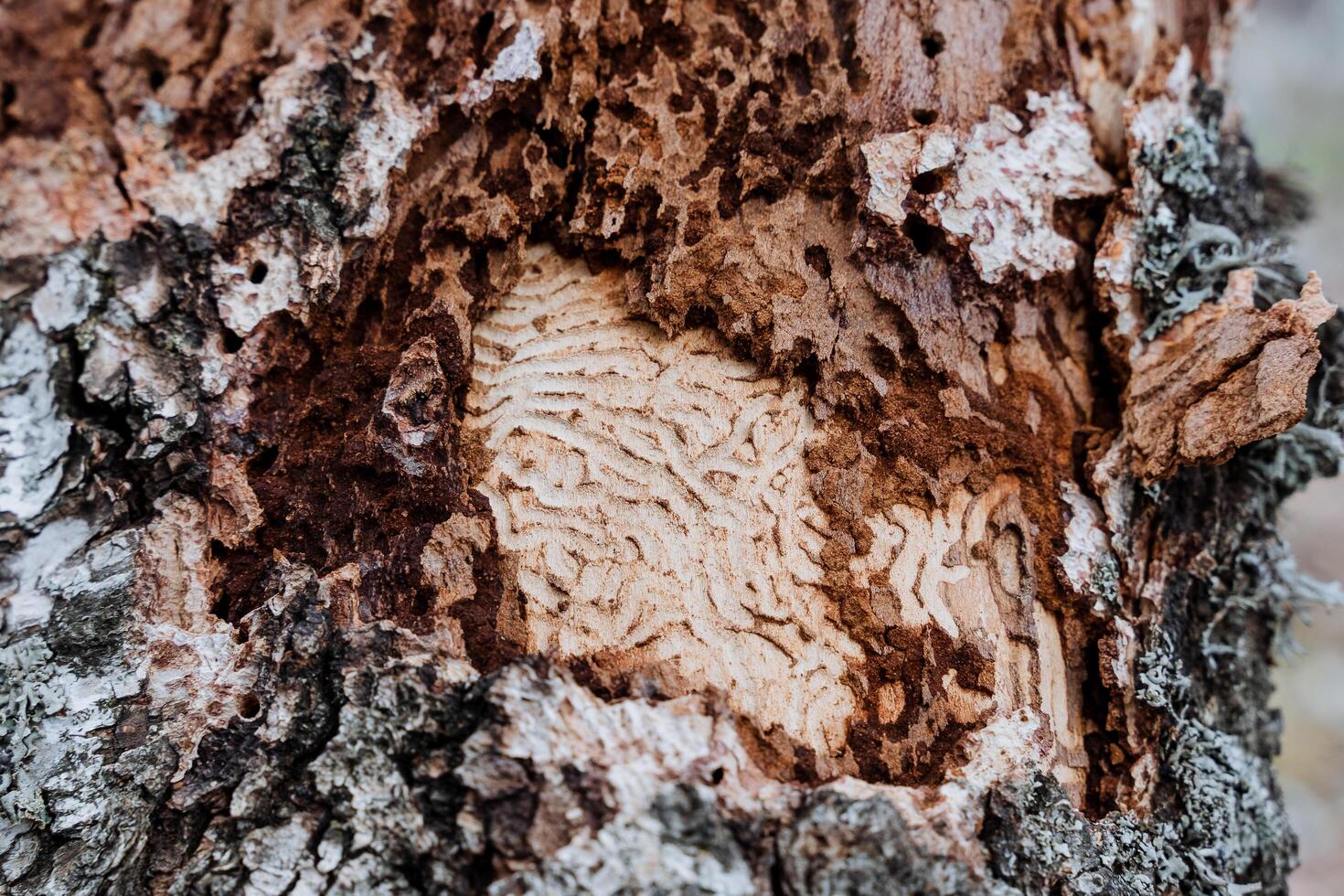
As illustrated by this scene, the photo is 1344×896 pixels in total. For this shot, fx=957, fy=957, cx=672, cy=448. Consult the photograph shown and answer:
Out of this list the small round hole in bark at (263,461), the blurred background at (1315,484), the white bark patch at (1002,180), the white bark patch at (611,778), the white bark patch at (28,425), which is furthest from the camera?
the blurred background at (1315,484)

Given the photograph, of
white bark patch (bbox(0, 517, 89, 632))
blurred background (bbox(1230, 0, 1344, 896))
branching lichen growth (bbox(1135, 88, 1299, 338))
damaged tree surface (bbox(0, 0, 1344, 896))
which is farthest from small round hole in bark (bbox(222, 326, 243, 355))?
blurred background (bbox(1230, 0, 1344, 896))

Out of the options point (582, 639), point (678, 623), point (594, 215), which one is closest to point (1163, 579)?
point (678, 623)

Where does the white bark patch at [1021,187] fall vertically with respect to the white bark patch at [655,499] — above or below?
above

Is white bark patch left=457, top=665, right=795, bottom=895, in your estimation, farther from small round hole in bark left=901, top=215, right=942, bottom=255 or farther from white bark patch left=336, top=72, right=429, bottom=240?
small round hole in bark left=901, top=215, right=942, bottom=255

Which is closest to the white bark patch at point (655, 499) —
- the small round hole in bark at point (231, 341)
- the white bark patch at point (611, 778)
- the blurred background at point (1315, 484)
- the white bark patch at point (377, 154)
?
the white bark patch at point (611, 778)

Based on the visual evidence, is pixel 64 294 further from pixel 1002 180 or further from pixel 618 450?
pixel 1002 180

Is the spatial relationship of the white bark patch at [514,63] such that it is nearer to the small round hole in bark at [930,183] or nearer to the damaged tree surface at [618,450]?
the damaged tree surface at [618,450]

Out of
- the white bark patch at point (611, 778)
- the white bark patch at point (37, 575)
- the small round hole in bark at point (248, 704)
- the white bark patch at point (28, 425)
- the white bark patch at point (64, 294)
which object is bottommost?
the white bark patch at point (611, 778)
